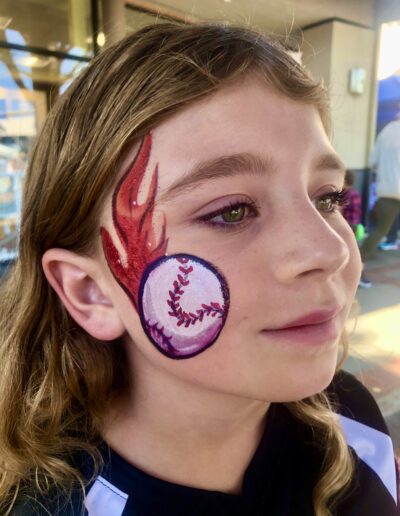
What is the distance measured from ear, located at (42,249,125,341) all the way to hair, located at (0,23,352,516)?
37mm

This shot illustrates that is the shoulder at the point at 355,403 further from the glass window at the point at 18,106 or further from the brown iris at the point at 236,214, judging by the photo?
the glass window at the point at 18,106

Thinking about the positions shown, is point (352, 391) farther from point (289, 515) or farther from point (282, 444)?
point (289, 515)

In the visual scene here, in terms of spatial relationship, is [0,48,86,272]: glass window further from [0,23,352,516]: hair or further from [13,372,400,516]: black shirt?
[13,372,400,516]: black shirt

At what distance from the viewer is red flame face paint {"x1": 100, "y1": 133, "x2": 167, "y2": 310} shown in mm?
958

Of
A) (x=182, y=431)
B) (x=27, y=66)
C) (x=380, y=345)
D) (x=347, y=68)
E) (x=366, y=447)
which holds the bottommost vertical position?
(x=380, y=345)

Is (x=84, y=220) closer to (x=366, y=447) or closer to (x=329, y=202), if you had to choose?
(x=329, y=202)

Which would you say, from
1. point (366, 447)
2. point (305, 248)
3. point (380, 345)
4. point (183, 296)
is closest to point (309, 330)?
point (305, 248)

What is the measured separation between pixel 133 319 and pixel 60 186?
0.39m

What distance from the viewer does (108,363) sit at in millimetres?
1217

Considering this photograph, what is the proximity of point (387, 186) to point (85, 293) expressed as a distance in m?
5.78

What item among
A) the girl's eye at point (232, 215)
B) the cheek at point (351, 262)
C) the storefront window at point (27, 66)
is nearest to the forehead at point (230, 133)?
the girl's eye at point (232, 215)

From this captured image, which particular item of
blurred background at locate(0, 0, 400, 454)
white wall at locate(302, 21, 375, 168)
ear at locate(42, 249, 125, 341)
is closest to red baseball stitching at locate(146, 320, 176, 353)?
ear at locate(42, 249, 125, 341)

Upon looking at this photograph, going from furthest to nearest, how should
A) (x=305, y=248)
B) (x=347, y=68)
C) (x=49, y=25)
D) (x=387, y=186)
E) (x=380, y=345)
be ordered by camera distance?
(x=347, y=68) → (x=387, y=186) → (x=49, y=25) → (x=380, y=345) → (x=305, y=248)

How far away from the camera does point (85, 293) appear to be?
3.59 feet
